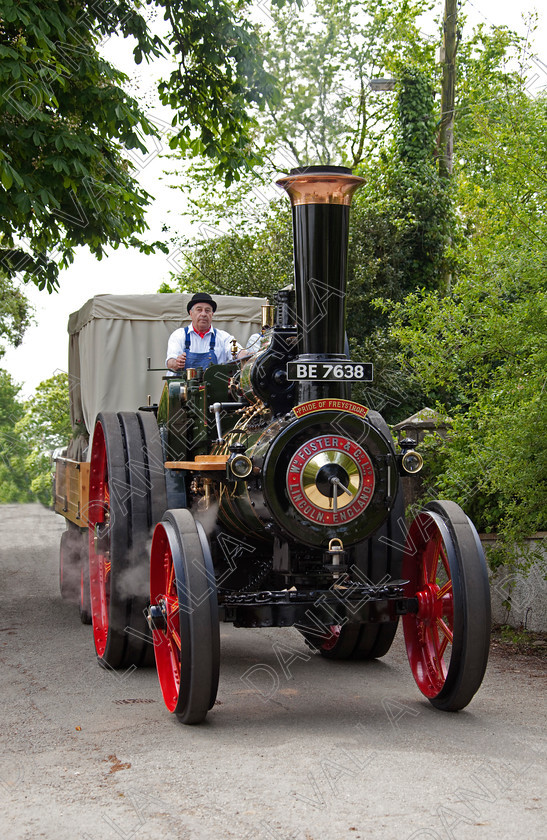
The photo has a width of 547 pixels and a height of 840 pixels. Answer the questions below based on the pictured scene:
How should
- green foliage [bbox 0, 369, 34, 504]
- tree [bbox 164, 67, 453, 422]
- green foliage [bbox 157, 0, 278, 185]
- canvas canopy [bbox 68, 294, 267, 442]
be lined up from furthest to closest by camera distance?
1. green foliage [bbox 0, 369, 34, 504]
2. tree [bbox 164, 67, 453, 422]
3. green foliage [bbox 157, 0, 278, 185]
4. canvas canopy [bbox 68, 294, 267, 442]

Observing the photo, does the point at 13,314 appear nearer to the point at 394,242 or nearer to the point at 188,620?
the point at 394,242

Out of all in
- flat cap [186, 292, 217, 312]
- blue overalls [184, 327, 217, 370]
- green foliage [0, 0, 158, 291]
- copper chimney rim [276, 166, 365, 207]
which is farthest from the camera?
green foliage [0, 0, 158, 291]

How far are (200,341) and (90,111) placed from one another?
136 inches

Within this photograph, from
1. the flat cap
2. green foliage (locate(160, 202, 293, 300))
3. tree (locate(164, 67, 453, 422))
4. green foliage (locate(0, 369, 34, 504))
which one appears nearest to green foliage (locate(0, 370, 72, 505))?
green foliage (locate(0, 369, 34, 504))

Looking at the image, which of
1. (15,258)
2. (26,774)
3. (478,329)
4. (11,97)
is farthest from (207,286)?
(26,774)

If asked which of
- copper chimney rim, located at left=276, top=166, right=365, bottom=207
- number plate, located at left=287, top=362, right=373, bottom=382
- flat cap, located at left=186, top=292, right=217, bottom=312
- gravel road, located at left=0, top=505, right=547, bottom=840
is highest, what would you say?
copper chimney rim, located at left=276, top=166, right=365, bottom=207

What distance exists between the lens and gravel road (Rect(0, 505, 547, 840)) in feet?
10.6

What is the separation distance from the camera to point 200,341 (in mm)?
6812

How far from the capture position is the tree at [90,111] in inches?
315

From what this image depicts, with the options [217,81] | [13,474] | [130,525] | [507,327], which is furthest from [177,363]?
[13,474]

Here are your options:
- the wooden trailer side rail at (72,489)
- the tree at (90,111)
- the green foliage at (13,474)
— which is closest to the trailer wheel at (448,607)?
the wooden trailer side rail at (72,489)

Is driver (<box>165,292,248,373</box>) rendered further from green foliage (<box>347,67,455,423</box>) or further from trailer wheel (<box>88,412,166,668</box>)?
green foliage (<box>347,67,455,423</box>)

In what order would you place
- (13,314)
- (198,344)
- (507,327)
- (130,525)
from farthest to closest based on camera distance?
(13,314) → (198,344) → (507,327) → (130,525)

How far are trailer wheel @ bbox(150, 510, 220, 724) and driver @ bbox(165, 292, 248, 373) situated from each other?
6.72 ft
